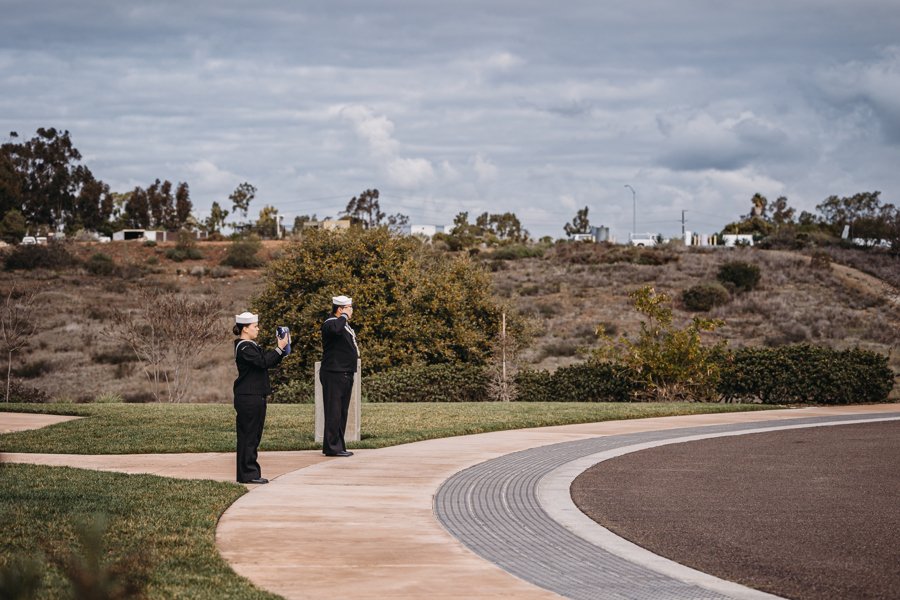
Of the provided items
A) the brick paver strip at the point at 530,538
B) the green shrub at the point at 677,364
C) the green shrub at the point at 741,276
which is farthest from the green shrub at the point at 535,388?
the green shrub at the point at 741,276

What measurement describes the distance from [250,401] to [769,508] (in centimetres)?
536

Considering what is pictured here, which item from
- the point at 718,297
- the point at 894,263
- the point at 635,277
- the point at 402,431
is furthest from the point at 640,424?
the point at 894,263

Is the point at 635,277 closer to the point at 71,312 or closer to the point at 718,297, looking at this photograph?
the point at 718,297

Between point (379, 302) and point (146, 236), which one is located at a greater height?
point (146, 236)

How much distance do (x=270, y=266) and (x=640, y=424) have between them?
1286 centimetres

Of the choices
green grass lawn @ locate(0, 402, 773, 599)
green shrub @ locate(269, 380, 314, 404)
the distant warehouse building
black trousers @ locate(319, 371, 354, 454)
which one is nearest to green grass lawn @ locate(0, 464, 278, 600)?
green grass lawn @ locate(0, 402, 773, 599)

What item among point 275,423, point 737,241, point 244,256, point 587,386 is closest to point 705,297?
point 737,241

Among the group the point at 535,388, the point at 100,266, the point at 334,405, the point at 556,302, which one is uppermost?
the point at 100,266

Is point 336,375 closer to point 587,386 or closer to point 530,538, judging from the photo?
point 530,538

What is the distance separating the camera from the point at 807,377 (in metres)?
21.7

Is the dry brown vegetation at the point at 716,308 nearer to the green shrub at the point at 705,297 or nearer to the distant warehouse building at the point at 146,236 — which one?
the green shrub at the point at 705,297

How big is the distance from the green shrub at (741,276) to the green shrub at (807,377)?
121ft

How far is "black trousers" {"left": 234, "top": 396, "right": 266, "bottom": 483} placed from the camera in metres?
10.8

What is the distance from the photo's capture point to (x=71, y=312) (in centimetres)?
5062
